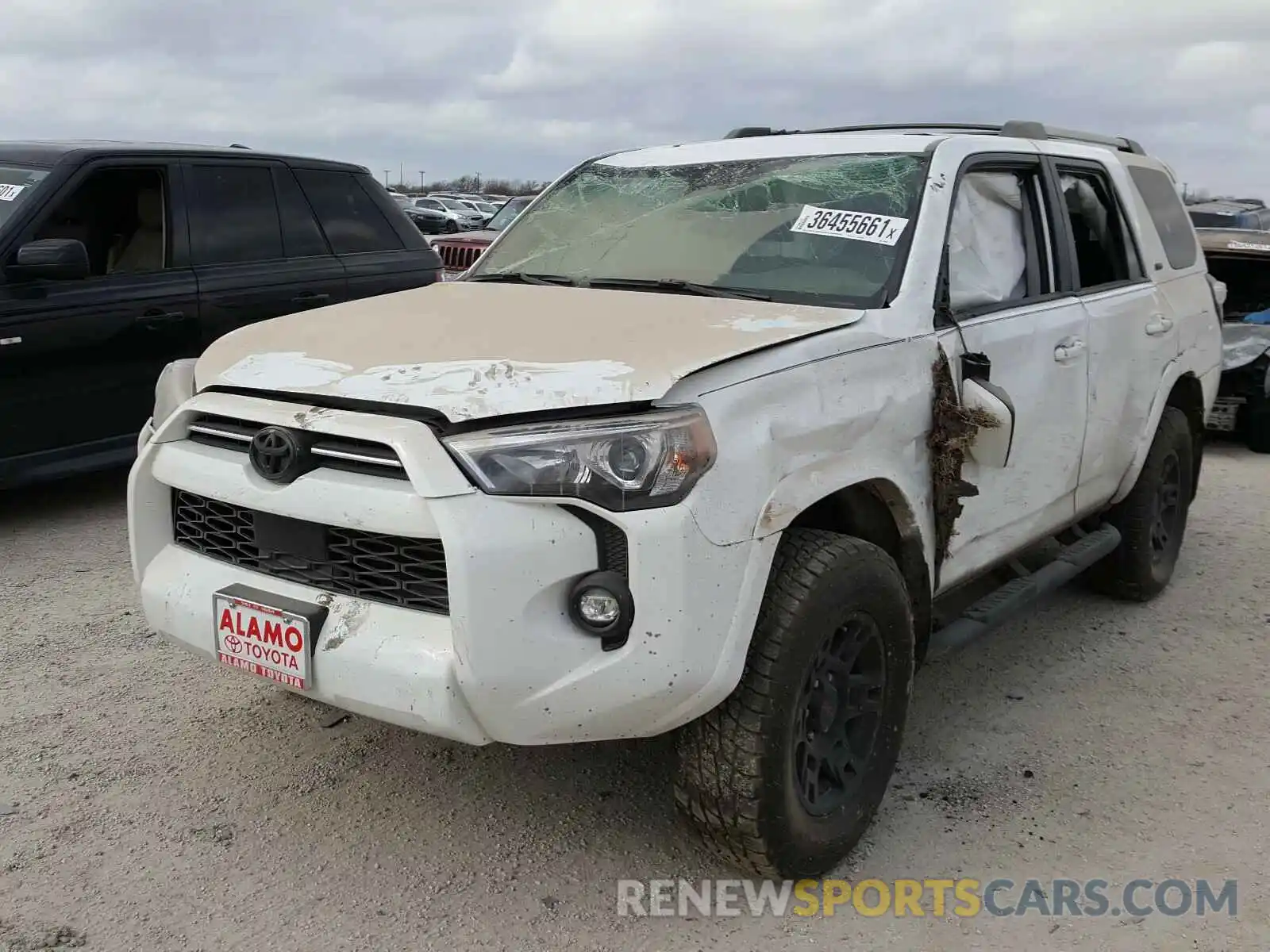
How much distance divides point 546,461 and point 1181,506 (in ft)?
12.4

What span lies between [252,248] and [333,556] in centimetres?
418

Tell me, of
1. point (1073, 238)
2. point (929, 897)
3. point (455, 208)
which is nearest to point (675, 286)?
point (1073, 238)

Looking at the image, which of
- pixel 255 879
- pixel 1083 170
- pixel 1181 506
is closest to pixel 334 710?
pixel 255 879

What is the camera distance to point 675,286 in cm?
332

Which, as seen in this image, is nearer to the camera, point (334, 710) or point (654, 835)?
point (654, 835)

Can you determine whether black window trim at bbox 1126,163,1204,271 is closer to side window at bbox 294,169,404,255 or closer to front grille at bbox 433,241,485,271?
side window at bbox 294,169,404,255

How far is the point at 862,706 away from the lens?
9.43 ft

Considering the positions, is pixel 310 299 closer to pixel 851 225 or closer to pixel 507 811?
pixel 851 225

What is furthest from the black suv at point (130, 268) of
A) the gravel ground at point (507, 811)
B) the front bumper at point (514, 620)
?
the front bumper at point (514, 620)

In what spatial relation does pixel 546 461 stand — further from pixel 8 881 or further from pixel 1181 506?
pixel 1181 506

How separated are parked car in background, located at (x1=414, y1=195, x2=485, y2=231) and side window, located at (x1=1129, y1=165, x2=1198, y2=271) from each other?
29.7 metres

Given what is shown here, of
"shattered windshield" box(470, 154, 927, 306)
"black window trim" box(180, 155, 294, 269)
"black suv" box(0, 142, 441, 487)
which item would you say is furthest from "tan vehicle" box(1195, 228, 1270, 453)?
"black window trim" box(180, 155, 294, 269)

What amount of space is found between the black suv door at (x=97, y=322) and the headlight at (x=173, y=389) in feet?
8.37

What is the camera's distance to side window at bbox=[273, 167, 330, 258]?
6.44 metres
